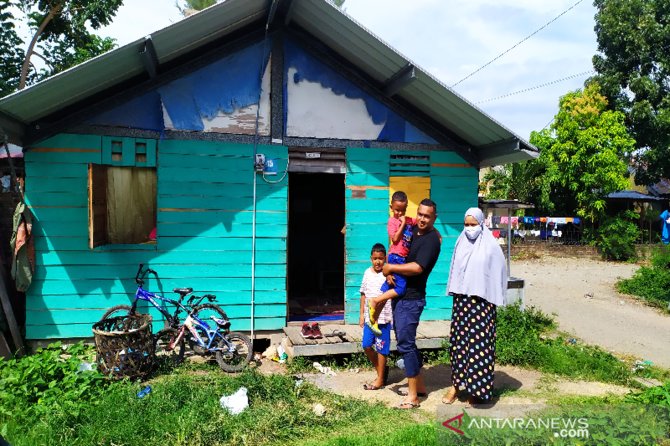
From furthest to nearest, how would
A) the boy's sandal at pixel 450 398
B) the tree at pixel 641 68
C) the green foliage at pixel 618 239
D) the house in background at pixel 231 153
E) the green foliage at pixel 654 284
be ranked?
1. the tree at pixel 641 68
2. the green foliage at pixel 618 239
3. the green foliage at pixel 654 284
4. the house in background at pixel 231 153
5. the boy's sandal at pixel 450 398

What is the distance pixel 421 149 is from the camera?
732 cm

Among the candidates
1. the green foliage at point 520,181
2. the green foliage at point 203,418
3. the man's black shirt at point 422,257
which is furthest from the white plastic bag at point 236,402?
the green foliage at point 520,181

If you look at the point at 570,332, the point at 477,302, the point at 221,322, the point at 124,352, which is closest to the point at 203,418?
the point at 124,352

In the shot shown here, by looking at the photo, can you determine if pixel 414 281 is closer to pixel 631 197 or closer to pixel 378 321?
pixel 378 321

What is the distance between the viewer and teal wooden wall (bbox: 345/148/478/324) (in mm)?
7051

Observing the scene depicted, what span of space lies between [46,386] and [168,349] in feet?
4.37

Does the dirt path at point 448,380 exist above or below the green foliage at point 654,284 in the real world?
below

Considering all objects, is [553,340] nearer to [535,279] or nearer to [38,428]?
[38,428]

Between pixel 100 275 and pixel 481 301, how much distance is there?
15.2 feet

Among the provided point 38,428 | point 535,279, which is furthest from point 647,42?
point 38,428

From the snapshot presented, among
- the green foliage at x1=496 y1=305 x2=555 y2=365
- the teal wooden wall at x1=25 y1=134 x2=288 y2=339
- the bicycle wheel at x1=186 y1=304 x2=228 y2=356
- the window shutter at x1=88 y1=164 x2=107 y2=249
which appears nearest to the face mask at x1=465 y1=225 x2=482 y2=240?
the green foliage at x1=496 y1=305 x2=555 y2=365

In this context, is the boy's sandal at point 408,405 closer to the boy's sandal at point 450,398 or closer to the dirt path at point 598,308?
the boy's sandal at point 450,398

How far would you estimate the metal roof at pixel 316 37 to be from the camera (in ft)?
17.2

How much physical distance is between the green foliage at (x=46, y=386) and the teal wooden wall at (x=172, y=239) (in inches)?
41.5
